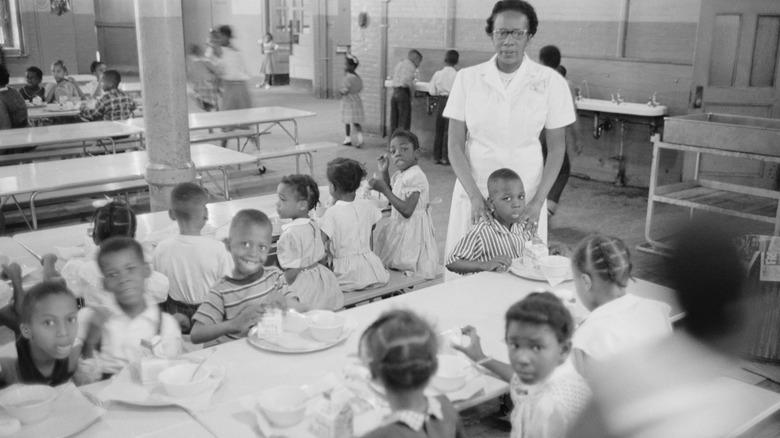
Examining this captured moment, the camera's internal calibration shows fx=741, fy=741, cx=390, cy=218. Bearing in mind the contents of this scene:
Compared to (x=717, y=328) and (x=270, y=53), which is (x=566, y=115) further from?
(x=270, y=53)

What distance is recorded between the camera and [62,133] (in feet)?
22.8

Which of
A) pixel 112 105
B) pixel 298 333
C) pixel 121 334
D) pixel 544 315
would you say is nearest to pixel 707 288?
pixel 544 315

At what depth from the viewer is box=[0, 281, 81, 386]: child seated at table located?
230 centimetres

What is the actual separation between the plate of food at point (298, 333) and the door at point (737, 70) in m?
5.46

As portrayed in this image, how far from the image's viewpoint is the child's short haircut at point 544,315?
6.29ft

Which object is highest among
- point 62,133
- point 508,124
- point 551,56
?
A: point 551,56

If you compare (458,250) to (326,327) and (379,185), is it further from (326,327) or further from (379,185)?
(326,327)

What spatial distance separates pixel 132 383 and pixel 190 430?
0.32m

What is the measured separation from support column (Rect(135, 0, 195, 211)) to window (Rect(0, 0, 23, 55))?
11.0m

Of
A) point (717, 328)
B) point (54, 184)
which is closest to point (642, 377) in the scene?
point (717, 328)

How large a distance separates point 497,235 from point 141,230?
202 cm

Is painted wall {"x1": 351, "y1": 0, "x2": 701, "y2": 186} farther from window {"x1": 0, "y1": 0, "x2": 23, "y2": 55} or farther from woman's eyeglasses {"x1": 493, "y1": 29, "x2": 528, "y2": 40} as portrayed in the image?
window {"x1": 0, "y1": 0, "x2": 23, "y2": 55}

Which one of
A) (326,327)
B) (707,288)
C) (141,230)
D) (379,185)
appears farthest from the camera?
(379,185)

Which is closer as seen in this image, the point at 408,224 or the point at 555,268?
the point at 555,268
